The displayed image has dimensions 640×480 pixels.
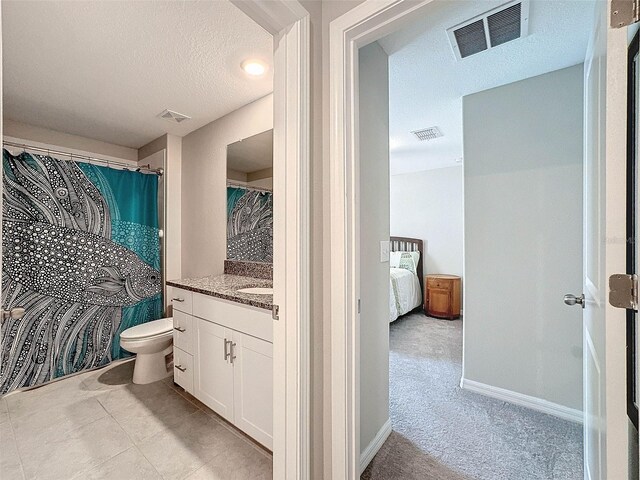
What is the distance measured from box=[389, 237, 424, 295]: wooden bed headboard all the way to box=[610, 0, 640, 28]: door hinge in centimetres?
442

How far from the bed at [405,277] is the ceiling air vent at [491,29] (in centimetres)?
226

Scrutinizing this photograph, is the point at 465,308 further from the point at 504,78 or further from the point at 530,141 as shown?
the point at 504,78

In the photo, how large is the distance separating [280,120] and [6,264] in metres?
2.60

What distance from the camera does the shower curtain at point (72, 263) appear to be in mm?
2275

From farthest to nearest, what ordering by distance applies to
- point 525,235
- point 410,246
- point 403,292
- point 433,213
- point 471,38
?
point 410,246 → point 433,213 → point 403,292 → point 525,235 → point 471,38

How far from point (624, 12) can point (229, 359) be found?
80.8 inches

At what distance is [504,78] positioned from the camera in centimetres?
207

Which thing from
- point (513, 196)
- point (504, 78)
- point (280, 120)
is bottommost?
point (513, 196)

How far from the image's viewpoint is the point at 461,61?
6.22ft

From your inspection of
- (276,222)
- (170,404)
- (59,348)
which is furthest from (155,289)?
(276,222)

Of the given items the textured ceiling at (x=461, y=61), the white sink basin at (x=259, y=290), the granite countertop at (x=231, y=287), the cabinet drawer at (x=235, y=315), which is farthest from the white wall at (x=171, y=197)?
the textured ceiling at (x=461, y=61)

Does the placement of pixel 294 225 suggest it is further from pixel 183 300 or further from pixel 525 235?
pixel 525 235

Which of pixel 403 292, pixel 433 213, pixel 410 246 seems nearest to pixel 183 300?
pixel 403 292

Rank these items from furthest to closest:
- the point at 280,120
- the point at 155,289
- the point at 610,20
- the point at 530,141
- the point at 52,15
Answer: the point at 155,289 < the point at 530,141 < the point at 52,15 < the point at 280,120 < the point at 610,20
